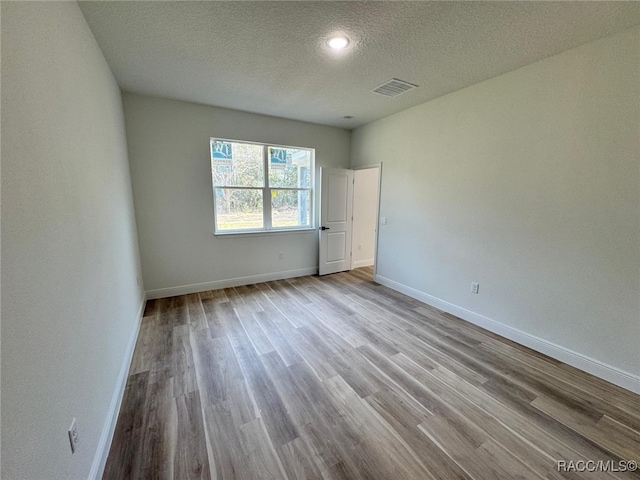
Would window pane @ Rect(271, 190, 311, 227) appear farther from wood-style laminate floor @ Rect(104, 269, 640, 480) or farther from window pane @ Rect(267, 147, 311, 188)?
wood-style laminate floor @ Rect(104, 269, 640, 480)

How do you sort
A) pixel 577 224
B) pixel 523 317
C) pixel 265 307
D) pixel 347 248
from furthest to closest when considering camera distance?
pixel 347 248
pixel 265 307
pixel 523 317
pixel 577 224

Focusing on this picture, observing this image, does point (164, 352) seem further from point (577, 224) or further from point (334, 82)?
point (577, 224)

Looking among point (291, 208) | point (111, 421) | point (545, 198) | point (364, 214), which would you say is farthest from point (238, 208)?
point (545, 198)

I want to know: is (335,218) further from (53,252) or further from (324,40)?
(53,252)

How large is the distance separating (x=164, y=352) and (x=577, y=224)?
153 inches

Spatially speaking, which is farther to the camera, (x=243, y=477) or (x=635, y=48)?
(x=635, y=48)

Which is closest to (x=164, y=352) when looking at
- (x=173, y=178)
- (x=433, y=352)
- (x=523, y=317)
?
(x=173, y=178)

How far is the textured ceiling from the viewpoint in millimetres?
1747

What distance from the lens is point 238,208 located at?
13.5 ft

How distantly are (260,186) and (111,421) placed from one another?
10.9ft

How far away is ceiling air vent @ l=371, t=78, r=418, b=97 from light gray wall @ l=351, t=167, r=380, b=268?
202 cm

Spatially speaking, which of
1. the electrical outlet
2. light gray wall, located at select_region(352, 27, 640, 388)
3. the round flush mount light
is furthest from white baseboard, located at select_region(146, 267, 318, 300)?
the round flush mount light

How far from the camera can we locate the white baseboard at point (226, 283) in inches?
146

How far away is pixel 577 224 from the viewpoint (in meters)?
2.21
